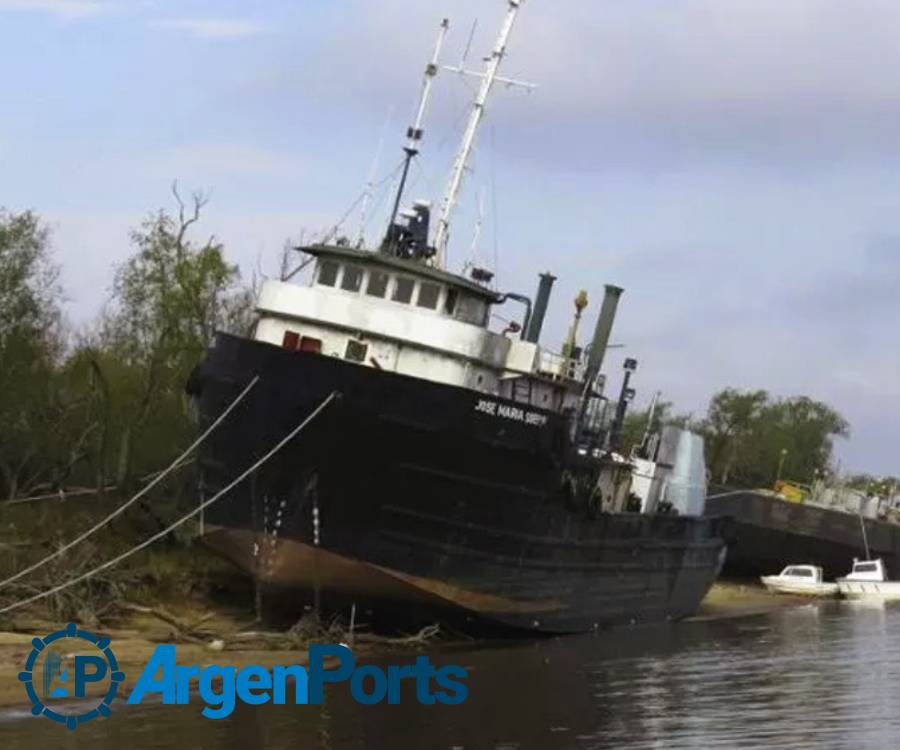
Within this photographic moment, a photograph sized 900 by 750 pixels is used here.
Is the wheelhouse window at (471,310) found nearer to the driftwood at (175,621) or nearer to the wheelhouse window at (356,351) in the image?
the wheelhouse window at (356,351)

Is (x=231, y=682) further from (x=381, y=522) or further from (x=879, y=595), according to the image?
(x=879, y=595)

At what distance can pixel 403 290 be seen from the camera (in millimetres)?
29125

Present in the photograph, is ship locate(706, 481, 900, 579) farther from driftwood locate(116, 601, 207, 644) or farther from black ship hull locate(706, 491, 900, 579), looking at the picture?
driftwood locate(116, 601, 207, 644)

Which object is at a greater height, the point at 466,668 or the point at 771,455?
the point at 771,455

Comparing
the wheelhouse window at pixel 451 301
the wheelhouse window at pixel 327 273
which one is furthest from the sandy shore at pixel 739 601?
the wheelhouse window at pixel 327 273

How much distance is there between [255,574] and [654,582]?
1301 centimetres

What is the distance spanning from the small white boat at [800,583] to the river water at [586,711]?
2281 centimetres

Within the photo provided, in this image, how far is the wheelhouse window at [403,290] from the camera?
2909 cm

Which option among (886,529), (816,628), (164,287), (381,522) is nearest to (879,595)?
(886,529)

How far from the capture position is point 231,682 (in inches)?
927

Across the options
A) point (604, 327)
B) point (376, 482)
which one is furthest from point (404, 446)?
point (604, 327)

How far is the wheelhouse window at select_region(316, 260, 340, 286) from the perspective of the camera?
29.5 m

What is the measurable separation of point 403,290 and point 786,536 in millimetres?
35783

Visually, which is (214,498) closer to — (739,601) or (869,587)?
(739,601)
